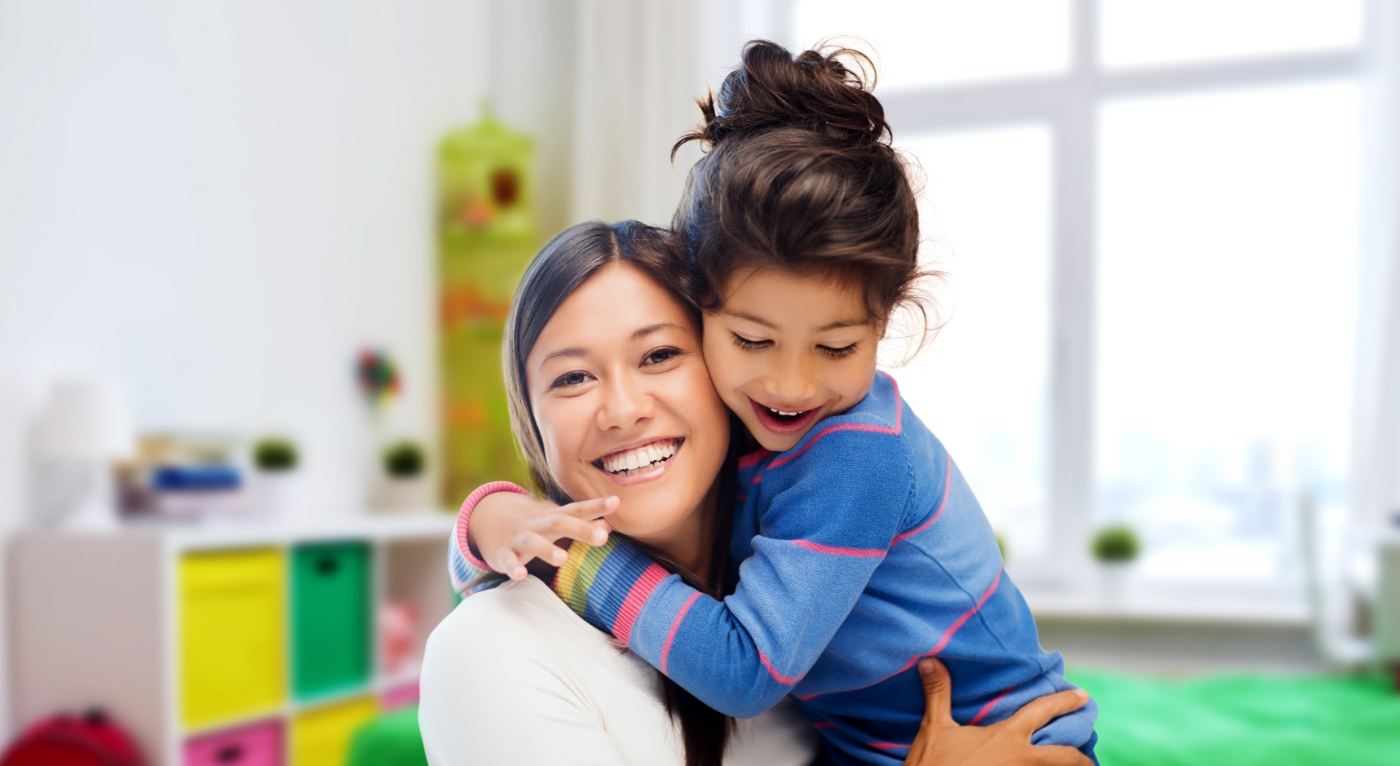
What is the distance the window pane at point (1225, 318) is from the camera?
156 inches

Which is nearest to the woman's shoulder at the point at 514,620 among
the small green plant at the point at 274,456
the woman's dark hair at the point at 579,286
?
the woman's dark hair at the point at 579,286

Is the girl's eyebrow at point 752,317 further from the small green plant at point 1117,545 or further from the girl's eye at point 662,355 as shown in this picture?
the small green plant at point 1117,545

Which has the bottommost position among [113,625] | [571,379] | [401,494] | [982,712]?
[113,625]

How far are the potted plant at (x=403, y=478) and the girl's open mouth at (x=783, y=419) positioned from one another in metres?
3.07

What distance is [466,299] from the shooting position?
174 inches

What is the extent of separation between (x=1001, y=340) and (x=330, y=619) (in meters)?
2.38

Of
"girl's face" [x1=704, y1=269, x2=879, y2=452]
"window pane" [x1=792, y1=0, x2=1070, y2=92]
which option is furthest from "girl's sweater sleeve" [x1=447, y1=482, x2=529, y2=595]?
"window pane" [x1=792, y1=0, x2=1070, y2=92]

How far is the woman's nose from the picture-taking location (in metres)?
1.06

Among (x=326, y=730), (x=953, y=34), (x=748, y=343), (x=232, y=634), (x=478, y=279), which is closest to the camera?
(x=748, y=343)

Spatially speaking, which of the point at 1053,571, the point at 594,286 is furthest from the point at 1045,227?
the point at 594,286

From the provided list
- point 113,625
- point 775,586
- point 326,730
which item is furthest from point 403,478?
point 775,586

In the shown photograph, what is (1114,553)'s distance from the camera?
12.7ft

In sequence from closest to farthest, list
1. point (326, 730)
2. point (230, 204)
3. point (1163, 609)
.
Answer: point (326, 730) → point (230, 204) → point (1163, 609)

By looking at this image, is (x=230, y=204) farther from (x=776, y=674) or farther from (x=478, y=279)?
(x=776, y=674)
